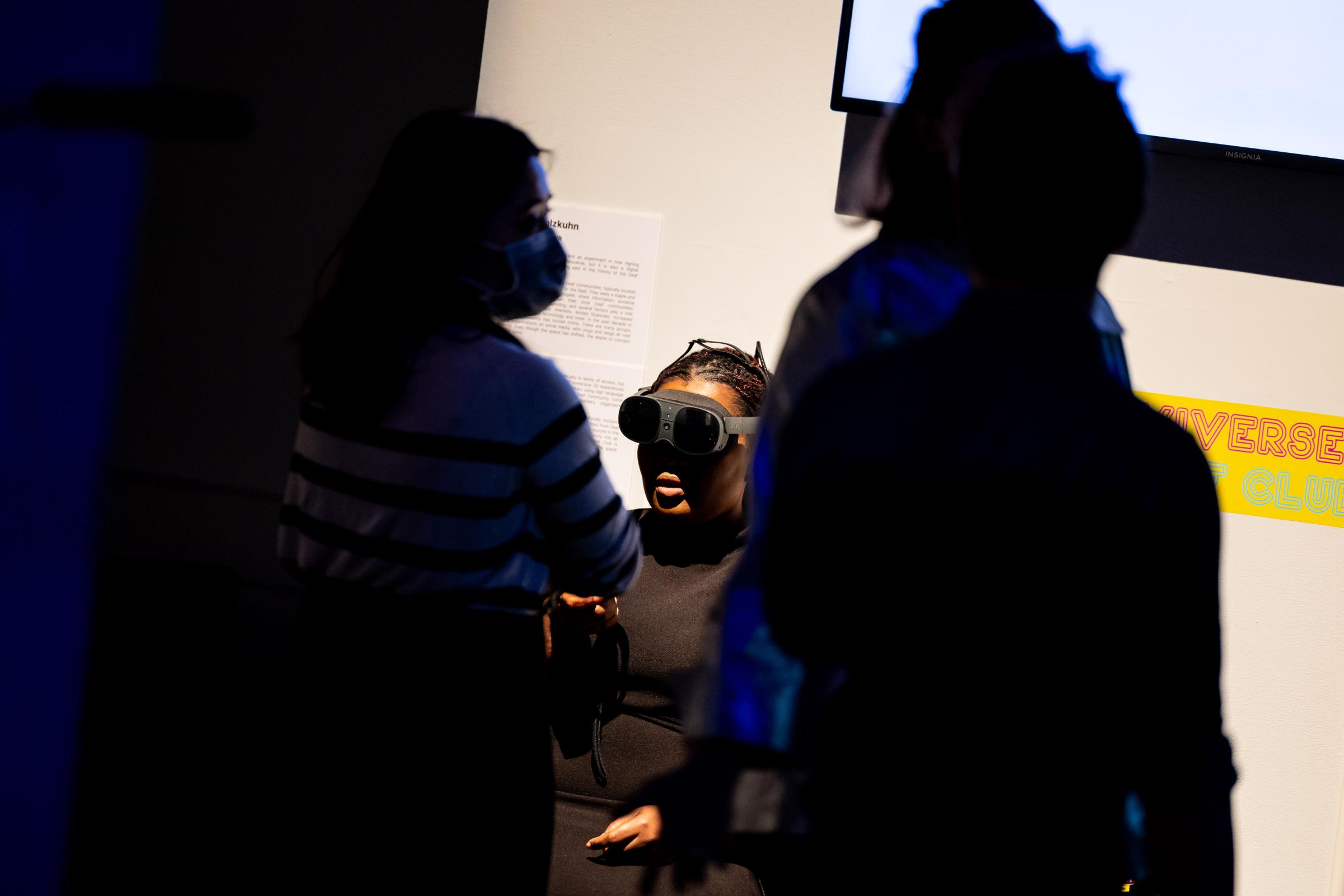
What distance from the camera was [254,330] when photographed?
106 inches

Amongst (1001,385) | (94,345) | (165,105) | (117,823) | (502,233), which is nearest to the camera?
(1001,385)

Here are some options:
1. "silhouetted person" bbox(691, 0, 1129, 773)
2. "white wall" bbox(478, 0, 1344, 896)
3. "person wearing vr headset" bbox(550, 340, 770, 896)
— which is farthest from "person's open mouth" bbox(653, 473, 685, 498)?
"silhouetted person" bbox(691, 0, 1129, 773)

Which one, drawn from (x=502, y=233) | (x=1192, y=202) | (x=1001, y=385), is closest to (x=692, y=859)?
(x=1001, y=385)

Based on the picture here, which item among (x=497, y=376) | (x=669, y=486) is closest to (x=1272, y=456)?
(x=669, y=486)

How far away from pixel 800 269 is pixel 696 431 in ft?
2.35

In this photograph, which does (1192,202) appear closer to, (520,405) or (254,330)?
(520,405)

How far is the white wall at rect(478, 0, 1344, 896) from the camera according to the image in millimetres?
2146

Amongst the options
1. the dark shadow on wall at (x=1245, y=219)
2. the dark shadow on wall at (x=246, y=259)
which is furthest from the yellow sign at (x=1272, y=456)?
the dark shadow on wall at (x=246, y=259)

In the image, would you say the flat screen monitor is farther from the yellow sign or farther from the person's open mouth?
the person's open mouth

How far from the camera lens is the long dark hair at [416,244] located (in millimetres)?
1052

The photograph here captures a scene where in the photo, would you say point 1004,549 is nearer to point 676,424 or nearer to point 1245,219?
point 676,424

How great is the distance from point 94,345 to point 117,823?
121cm

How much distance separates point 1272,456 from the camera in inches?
85.3

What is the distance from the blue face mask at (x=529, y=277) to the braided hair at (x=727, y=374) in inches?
25.3
